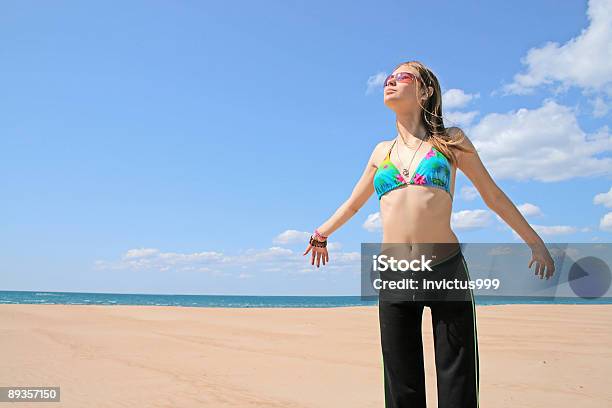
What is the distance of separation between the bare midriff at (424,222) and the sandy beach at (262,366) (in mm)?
3229

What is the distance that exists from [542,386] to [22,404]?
19.5 feet

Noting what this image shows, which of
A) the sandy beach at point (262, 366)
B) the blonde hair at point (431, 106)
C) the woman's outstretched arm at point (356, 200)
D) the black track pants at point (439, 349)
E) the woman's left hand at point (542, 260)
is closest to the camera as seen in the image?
Result: the black track pants at point (439, 349)

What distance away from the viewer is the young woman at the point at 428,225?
8.37 feet

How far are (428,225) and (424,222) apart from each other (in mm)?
26

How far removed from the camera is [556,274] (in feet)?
9.19

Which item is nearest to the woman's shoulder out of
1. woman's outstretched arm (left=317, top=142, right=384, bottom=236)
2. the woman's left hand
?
woman's outstretched arm (left=317, top=142, right=384, bottom=236)

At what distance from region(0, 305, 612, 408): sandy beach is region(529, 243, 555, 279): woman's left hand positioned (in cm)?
324

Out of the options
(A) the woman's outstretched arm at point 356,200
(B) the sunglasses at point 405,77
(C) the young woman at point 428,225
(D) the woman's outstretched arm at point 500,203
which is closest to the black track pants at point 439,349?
(C) the young woman at point 428,225

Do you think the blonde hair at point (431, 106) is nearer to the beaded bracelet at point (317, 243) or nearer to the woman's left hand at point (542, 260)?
the woman's left hand at point (542, 260)

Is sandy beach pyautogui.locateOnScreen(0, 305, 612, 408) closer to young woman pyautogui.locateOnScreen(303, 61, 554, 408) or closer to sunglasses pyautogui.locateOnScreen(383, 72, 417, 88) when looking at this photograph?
Answer: young woman pyautogui.locateOnScreen(303, 61, 554, 408)

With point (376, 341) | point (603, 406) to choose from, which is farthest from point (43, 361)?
point (603, 406)

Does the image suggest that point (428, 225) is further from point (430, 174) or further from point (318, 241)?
point (318, 241)

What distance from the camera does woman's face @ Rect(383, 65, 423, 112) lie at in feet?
9.55

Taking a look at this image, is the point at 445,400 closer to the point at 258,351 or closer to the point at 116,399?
the point at 116,399
